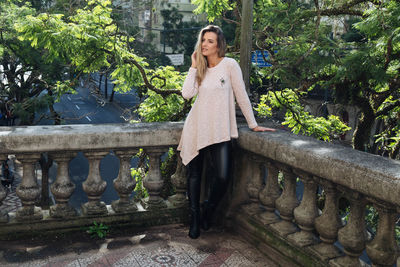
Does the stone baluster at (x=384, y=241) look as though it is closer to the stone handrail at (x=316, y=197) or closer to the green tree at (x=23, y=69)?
the stone handrail at (x=316, y=197)

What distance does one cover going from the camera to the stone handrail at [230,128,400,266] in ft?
8.41

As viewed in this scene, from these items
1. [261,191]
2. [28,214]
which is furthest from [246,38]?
[28,214]

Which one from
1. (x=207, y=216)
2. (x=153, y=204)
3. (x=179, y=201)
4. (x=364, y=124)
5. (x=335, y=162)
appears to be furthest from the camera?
(x=364, y=124)

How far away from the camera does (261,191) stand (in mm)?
3756

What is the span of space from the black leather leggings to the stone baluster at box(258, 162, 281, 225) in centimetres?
32

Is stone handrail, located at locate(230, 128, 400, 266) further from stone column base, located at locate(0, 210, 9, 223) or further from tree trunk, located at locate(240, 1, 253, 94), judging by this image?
stone column base, located at locate(0, 210, 9, 223)

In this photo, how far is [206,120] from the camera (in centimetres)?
359

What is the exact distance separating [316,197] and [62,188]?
1982 mm

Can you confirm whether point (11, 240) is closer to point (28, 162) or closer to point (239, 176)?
point (28, 162)

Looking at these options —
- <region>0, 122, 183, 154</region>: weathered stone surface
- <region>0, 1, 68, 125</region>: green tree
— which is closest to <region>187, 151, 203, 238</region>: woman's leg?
<region>0, 122, 183, 154</region>: weathered stone surface

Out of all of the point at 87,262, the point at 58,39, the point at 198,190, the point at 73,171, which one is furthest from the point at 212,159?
the point at 73,171

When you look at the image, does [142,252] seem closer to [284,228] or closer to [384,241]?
[284,228]

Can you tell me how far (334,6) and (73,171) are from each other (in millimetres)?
20021

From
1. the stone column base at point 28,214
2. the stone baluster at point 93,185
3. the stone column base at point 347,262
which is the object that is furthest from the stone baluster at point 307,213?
the stone column base at point 28,214
